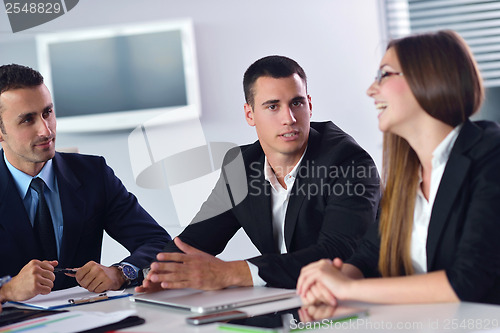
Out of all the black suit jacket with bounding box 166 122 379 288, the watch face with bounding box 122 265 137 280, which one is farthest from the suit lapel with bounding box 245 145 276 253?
the watch face with bounding box 122 265 137 280

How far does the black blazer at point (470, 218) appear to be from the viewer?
4.65 feet

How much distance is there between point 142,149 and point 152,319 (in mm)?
2979

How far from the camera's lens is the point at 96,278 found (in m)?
2.00

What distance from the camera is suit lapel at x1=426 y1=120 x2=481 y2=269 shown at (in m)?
1.53

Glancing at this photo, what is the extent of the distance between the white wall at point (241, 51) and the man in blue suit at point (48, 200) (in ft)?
5.68

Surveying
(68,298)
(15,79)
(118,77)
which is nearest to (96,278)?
(68,298)

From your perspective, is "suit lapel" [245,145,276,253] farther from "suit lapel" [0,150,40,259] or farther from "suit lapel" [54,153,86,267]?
"suit lapel" [0,150,40,259]

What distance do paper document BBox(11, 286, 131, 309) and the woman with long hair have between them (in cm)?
63

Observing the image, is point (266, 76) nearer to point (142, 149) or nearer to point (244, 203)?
point (244, 203)

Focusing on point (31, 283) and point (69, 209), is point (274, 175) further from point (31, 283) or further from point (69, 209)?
point (31, 283)

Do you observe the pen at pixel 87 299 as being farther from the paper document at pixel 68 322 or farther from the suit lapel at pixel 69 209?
the suit lapel at pixel 69 209

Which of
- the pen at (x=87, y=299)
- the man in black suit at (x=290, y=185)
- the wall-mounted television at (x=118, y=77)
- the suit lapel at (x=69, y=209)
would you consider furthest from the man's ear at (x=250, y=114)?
the wall-mounted television at (x=118, y=77)

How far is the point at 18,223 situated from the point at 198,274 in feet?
2.73

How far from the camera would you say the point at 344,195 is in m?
2.21
